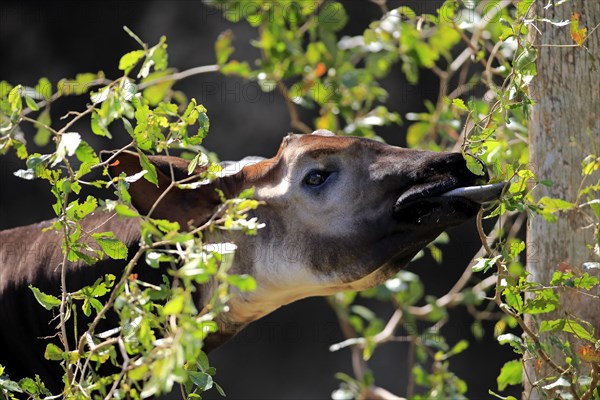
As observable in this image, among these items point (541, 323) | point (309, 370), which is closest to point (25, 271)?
point (541, 323)

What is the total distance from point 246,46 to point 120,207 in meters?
4.08

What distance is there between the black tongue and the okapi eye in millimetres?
367

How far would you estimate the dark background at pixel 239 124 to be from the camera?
5363mm

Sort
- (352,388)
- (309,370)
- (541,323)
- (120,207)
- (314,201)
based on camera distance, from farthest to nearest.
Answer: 1. (309,370)
2. (352,388)
3. (314,201)
4. (541,323)
5. (120,207)

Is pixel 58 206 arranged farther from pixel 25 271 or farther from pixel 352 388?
pixel 352 388

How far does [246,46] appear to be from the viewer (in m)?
5.72

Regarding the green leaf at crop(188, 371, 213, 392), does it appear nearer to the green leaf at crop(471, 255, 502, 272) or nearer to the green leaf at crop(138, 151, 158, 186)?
the green leaf at crop(138, 151, 158, 186)

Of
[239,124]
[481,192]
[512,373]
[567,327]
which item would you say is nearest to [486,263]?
[481,192]

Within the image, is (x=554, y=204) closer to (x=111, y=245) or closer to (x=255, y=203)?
(x=255, y=203)

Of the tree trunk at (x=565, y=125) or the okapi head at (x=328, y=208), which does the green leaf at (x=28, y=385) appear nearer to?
the okapi head at (x=328, y=208)

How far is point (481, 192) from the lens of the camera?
2.20 meters

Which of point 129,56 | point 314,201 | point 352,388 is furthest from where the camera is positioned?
point 352,388

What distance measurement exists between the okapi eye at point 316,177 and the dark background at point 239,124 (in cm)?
283

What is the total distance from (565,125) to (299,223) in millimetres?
676
